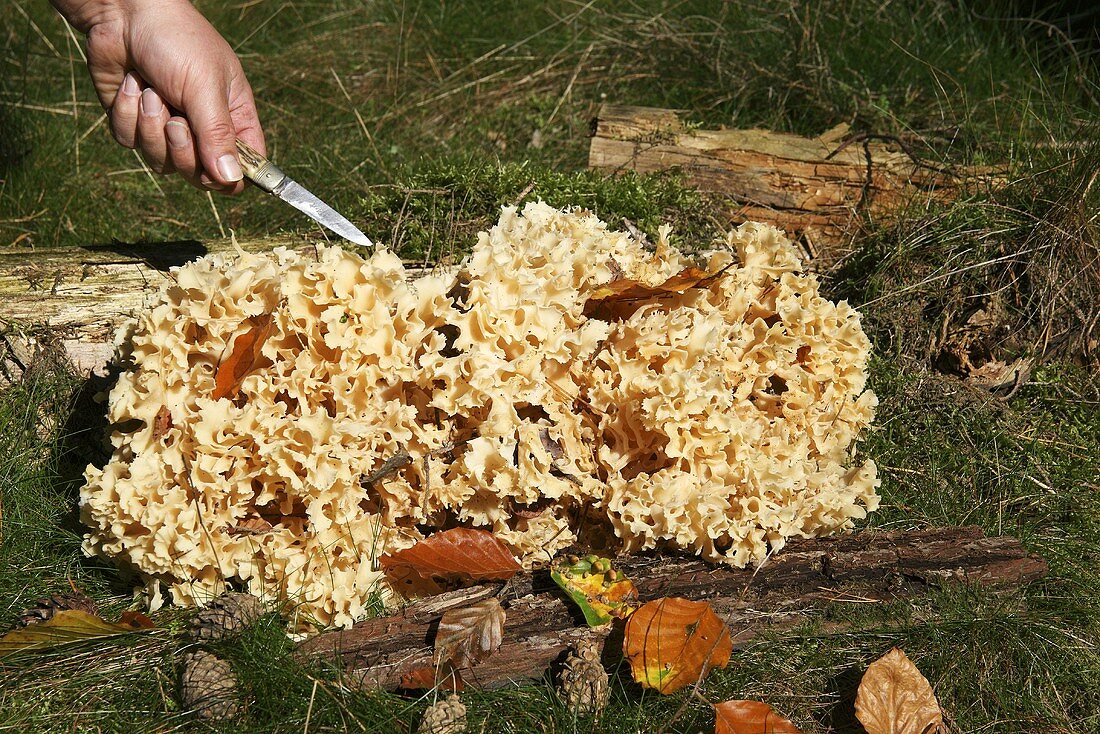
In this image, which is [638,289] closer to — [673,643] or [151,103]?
[673,643]

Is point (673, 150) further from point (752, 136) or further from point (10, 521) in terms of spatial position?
point (10, 521)

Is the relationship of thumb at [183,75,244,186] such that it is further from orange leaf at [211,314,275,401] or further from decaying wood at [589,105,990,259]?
decaying wood at [589,105,990,259]

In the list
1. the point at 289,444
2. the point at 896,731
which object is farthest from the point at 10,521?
the point at 896,731

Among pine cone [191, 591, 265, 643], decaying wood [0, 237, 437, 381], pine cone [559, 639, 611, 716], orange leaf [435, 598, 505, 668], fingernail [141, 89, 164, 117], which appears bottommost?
pine cone [559, 639, 611, 716]

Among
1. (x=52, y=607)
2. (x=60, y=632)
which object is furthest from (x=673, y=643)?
(x=52, y=607)

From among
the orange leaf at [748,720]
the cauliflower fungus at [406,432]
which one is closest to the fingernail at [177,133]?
the cauliflower fungus at [406,432]

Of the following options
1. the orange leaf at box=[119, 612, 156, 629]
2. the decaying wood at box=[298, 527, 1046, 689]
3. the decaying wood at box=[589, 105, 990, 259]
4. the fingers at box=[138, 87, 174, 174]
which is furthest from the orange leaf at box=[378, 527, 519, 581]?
the decaying wood at box=[589, 105, 990, 259]
